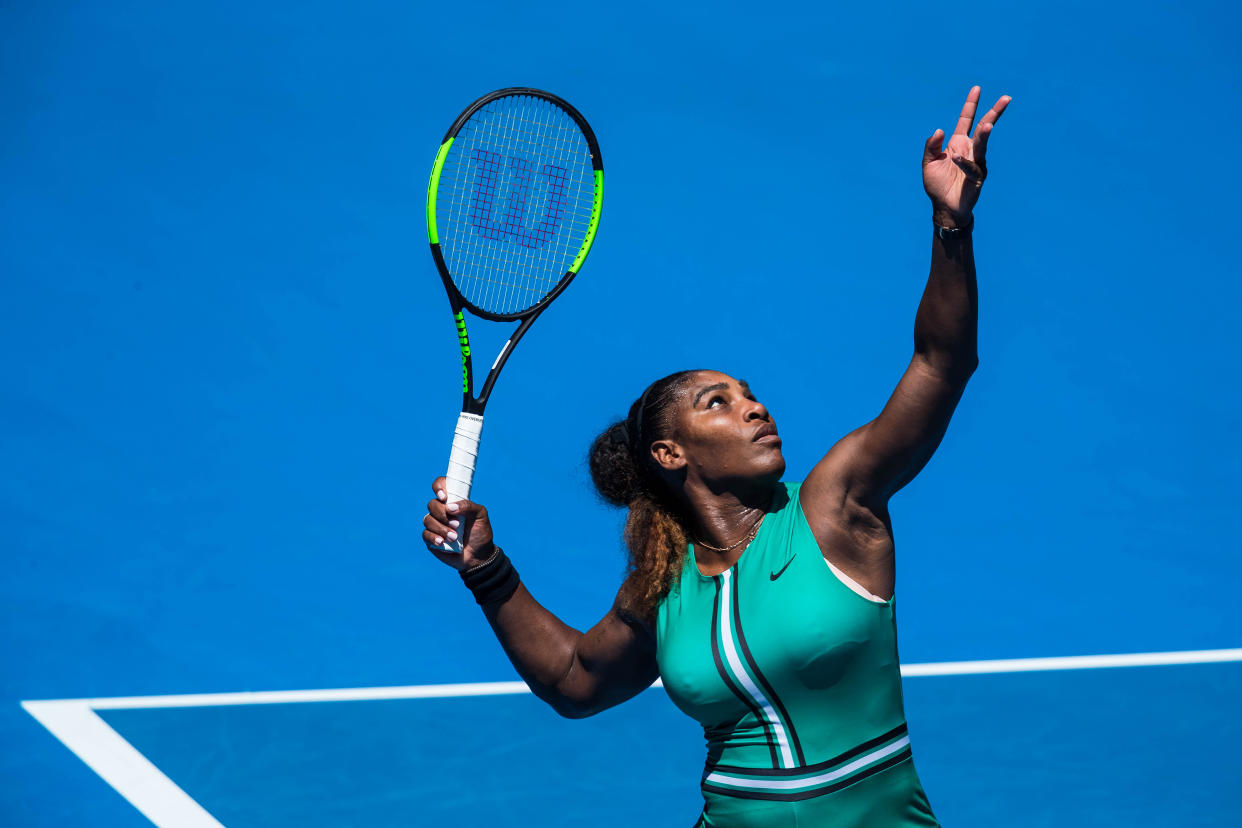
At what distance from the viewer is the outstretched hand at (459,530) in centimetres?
327

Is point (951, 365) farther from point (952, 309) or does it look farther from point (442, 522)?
point (442, 522)

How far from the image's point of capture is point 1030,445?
7.66m

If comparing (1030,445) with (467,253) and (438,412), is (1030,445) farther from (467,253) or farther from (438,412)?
(467,253)

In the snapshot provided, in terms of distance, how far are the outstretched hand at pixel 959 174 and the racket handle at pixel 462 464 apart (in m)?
1.25

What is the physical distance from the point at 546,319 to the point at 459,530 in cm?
526

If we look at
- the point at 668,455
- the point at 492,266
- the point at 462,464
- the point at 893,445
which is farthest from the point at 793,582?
the point at 492,266

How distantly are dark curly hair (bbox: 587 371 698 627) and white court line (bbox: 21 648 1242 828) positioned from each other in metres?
2.65

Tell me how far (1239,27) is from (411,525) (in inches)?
285

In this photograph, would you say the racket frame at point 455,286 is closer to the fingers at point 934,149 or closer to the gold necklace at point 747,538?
the gold necklace at point 747,538

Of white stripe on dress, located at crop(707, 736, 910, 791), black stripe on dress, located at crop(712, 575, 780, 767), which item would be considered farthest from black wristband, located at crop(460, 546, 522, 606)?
white stripe on dress, located at crop(707, 736, 910, 791)

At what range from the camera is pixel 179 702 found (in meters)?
6.02

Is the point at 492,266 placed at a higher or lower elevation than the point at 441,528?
higher

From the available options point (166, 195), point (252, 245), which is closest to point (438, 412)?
point (252, 245)

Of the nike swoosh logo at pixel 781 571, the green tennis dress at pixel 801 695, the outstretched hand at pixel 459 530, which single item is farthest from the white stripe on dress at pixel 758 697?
the outstretched hand at pixel 459 530
